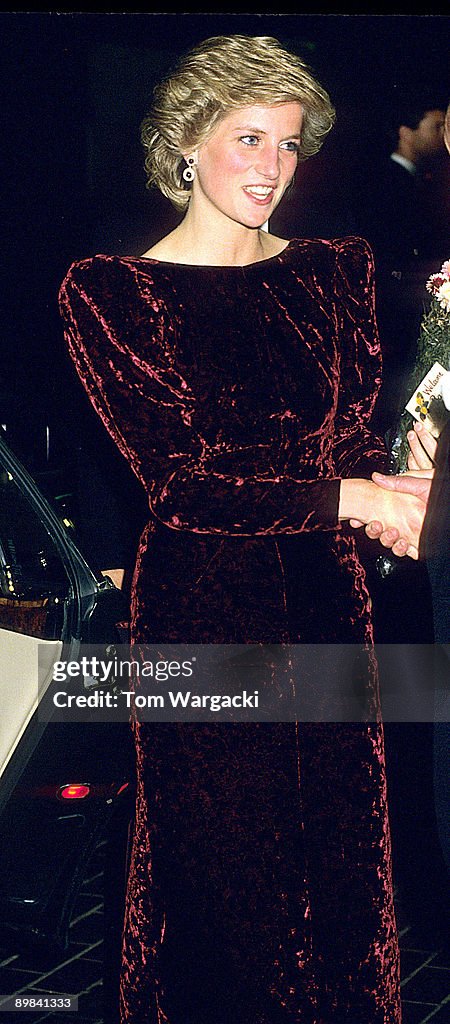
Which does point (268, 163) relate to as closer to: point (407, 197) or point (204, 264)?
point (204, 264)

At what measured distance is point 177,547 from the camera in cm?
229

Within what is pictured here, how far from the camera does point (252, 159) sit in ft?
7.61

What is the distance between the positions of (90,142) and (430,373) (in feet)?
4.88

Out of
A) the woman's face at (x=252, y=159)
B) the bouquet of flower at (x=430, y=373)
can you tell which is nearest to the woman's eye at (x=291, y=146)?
the woman's face at (x=252, y=159)

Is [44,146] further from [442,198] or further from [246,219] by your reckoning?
[246,219]

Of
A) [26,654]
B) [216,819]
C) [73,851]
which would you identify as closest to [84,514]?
[26,654]

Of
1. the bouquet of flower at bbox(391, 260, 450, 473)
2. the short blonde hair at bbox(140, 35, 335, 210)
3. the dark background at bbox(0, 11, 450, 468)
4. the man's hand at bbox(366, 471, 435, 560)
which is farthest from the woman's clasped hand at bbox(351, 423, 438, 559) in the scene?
the dark background at bbox(0, 11, 450, 468)

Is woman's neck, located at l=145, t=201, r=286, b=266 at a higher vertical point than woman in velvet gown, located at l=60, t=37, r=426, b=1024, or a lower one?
higher

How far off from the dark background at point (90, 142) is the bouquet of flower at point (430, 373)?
71 cm

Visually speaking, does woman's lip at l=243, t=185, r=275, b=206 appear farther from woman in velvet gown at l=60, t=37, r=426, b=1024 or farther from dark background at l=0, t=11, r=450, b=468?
dark background at l=0, t=11, r=450, b=468

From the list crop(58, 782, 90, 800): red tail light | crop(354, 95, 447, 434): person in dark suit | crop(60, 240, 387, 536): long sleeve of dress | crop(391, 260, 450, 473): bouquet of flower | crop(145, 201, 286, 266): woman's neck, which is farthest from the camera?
crop(354, 95, 447, 434): person in dark suit

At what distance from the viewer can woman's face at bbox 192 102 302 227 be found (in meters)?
2.32

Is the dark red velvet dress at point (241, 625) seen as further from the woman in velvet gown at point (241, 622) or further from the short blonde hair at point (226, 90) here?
the short blonde hair at point (226, 90)

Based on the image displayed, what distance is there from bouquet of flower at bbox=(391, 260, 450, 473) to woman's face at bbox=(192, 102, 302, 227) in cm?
62
